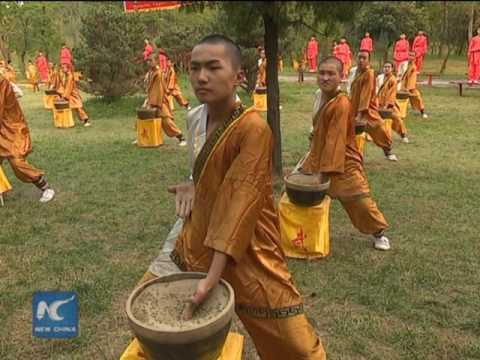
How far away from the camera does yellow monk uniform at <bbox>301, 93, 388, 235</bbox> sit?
3.50m

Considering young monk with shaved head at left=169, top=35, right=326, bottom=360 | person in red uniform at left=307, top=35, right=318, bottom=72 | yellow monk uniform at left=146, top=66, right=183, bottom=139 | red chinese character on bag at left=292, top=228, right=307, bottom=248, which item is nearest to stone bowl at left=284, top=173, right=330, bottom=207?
red chinese character on bag at left=292, top=228, right=307, bottom=248

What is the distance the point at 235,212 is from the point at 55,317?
52.6 inches

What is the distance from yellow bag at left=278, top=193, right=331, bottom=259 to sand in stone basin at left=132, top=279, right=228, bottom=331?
2144 millimetres

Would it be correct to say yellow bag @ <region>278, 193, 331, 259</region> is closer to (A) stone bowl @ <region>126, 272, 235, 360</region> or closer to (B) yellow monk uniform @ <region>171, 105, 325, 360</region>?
(B) yellow monk uniform @ <region>171, 105, 325, 360</region>

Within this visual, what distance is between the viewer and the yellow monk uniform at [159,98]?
805 centimetres

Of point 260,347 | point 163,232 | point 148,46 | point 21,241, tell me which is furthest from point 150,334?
point 148,46

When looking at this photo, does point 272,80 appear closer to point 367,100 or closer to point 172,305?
point 367,100

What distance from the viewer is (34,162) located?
297 inches

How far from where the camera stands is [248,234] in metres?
1.78

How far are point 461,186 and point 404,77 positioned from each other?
20.8 ft

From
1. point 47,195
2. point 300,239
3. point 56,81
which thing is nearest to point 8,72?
point 56,81

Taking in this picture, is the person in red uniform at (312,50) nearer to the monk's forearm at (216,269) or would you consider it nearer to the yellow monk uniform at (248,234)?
the yellow monk uniform at (248,234)

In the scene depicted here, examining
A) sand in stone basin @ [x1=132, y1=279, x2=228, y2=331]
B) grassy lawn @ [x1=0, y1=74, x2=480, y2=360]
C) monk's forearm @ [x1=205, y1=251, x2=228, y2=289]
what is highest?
monk's forearm @ [x1=205, y1=251, x2=228, y2=289]

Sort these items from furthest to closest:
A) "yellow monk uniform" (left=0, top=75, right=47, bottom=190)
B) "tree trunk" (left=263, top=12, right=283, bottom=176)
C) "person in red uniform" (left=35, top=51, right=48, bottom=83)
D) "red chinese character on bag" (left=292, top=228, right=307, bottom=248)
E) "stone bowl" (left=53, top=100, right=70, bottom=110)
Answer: "person in red uniform" (left=35, top=51, right=48, bottom=83), "stone bowl" (left=53, top=100, right=70, bottom=110), "tree trunk" (left=263, top=12, right=283, bottom=176), "yellow monk uniform" (left=0, top=75, right=47, bottom=190), "red chinese character on bag" (left=292, top=228, right=307, bottom=248)
